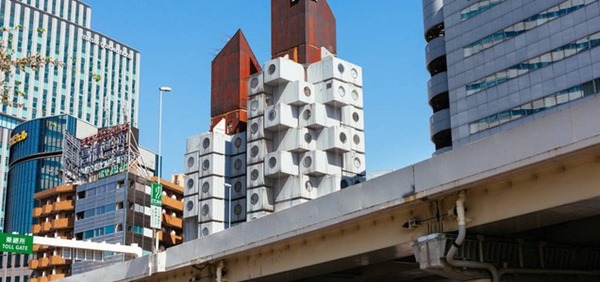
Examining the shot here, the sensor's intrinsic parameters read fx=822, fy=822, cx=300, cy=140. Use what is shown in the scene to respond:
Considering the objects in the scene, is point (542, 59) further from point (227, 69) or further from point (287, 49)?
point (227, 69)

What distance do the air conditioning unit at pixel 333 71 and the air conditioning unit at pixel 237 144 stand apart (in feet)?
39.5

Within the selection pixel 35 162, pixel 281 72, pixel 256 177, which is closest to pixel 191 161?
pixel 256 177

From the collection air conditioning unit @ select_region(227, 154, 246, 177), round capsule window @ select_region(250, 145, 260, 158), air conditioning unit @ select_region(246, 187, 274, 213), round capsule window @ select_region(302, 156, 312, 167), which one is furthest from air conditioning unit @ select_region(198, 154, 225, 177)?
round capsule window @ select_region(302, 156, 312, 167)

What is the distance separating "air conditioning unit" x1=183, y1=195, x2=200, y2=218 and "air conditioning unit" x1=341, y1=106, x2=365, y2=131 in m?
22.5

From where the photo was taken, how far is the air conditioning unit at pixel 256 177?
104m

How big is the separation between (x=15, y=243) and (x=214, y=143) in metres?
68.7

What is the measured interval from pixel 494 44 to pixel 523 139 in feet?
208

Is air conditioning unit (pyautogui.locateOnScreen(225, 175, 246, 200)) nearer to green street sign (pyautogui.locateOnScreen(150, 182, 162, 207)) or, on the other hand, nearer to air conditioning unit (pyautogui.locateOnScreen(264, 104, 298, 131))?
air conditioning unit (pyautogui.locateOnScreen(264, 104, 298, 131))

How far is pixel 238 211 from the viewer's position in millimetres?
108562

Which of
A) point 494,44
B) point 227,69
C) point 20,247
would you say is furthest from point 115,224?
point 20,247

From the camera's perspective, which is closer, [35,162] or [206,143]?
[206,143]

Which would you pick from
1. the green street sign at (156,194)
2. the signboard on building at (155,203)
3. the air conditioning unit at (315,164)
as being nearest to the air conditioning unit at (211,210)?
the air conditioning unit at (315,164)

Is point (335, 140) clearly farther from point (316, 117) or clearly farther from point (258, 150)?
point (258, 150)

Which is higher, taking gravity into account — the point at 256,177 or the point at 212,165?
the point at 212,165
